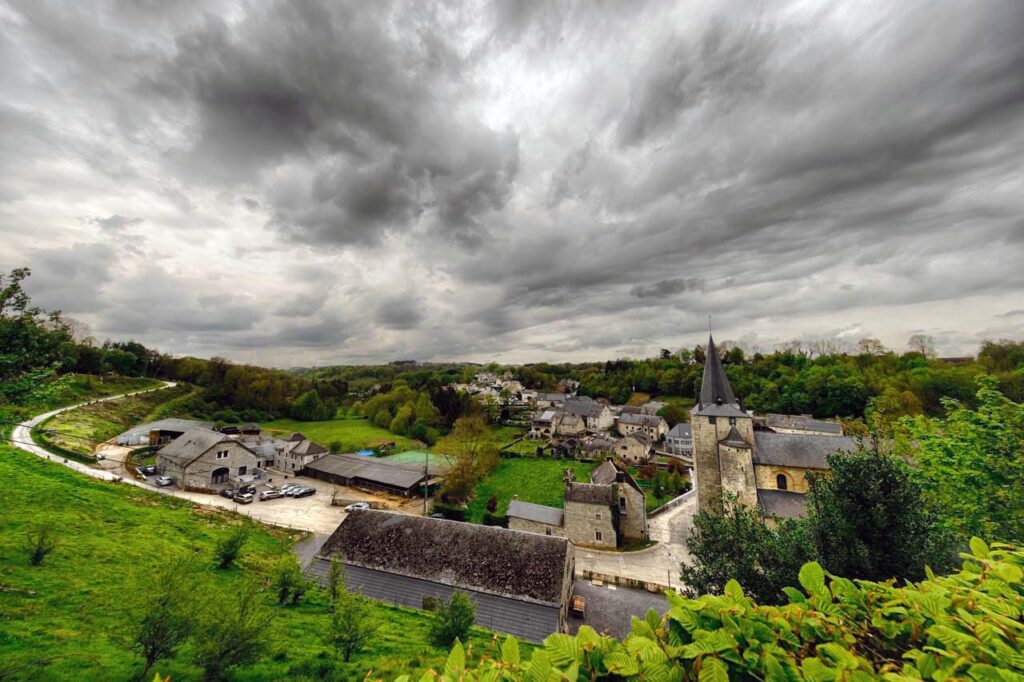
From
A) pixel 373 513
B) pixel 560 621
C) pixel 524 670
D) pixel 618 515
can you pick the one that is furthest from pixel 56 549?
pixel 618 515

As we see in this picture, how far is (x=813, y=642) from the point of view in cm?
237

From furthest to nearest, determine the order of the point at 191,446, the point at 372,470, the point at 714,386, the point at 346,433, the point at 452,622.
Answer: the point at 346,433 → the point at 372,470 → the point at 191,446 → the point at 714,386 → the point at 452,622

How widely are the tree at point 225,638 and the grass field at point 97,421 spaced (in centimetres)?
4278

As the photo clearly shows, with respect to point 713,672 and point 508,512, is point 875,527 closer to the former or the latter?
point 713,672

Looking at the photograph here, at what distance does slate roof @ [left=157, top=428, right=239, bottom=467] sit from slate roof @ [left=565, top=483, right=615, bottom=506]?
34.6 meters

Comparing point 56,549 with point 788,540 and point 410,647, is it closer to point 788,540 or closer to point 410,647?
point 410,647

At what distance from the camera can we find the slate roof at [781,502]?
82.7ft

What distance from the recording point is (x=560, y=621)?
57.7ft

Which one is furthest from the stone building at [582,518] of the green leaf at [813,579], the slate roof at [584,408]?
the slate roof at [584,408]

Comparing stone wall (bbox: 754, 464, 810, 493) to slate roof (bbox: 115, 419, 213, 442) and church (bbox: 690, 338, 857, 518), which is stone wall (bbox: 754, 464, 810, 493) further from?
slate roof (bbox: 115, 419, 213, 442)

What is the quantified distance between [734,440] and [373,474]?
115ft

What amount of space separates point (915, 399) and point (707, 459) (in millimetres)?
55239

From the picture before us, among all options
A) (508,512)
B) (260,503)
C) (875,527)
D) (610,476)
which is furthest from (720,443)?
(260,503)

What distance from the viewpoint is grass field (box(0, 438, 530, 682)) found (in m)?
10.4
